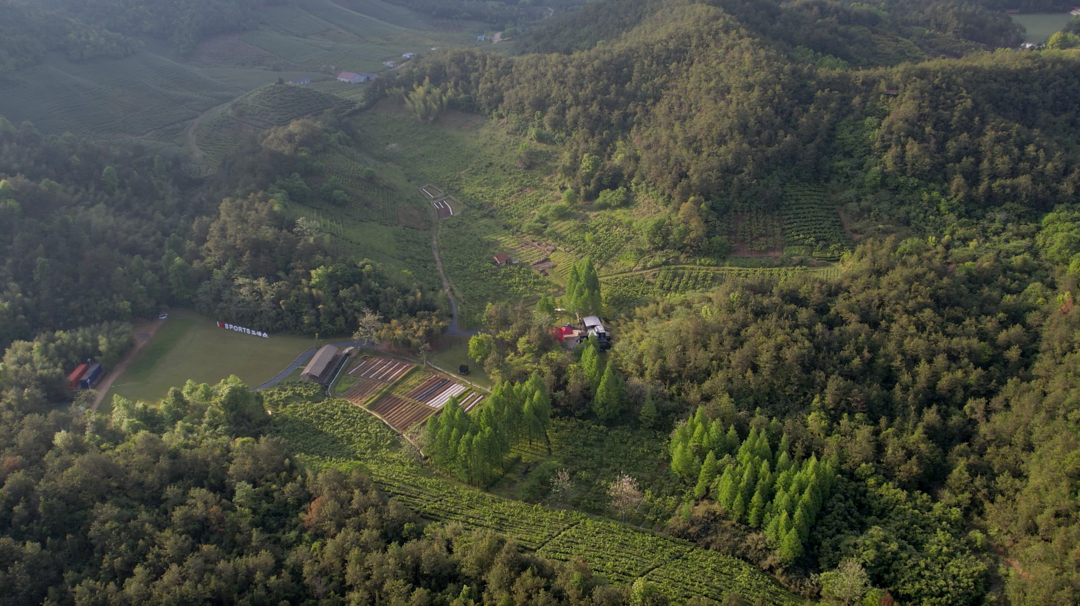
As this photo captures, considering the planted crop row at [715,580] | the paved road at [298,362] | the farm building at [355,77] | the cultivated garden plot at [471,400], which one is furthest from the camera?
the farm building at [355,77]

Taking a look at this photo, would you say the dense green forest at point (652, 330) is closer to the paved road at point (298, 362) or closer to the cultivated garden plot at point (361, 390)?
the paved road at point (298, 362)

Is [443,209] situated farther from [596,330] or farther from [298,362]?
[596,330]

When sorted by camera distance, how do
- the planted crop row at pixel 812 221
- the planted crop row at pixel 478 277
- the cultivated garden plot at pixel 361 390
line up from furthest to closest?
the planted crop row at pixel 478 277, the planted crop row at pixel 812 221, the cultivated garden plot at pixel 361 390

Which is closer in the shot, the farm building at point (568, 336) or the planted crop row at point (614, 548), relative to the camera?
the planted crop row at point (614, 548)

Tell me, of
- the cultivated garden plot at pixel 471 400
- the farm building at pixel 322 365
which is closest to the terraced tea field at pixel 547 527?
the cultivated garden plot at pixel 471 400

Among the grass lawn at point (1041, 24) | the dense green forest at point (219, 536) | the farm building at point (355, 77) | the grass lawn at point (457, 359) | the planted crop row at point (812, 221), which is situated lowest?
the dense green forest at point (219, 536)

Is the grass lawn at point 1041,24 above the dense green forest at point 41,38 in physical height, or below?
above
